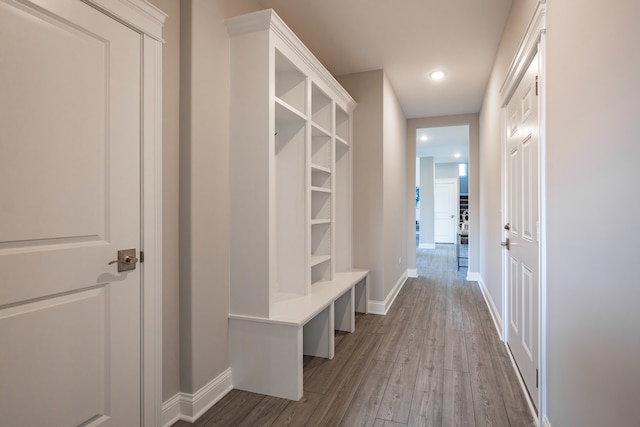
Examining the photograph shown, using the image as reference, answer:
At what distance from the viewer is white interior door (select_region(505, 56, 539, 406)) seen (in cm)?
191

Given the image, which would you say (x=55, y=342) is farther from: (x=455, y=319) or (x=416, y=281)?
(x=416, y=281)

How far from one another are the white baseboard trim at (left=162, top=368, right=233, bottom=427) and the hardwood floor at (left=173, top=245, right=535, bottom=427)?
0.04 metres

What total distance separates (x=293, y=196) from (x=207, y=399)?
1464 mm

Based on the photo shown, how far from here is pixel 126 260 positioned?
152cm

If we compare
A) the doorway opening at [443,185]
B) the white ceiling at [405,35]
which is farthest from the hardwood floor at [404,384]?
the doorway opening at [443,185]

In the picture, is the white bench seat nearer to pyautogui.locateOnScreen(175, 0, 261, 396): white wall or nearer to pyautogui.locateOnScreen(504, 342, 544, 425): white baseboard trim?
pyautogui.locateOnScreen(175, 0, 261, 396): white wall

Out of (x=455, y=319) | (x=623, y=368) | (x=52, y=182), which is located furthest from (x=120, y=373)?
(x=455, y=319)

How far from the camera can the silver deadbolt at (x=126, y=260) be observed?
1502 mm

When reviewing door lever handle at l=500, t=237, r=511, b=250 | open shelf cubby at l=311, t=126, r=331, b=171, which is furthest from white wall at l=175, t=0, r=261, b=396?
door lever handle at l=500, t=237, r=511, b=250

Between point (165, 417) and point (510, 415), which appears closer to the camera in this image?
point (165, 417)

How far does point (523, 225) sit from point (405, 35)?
1974 millimetres

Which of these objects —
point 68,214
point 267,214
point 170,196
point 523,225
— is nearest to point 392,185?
point 523,225

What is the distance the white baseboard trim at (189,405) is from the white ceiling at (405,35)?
2.71m

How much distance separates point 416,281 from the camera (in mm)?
5520
